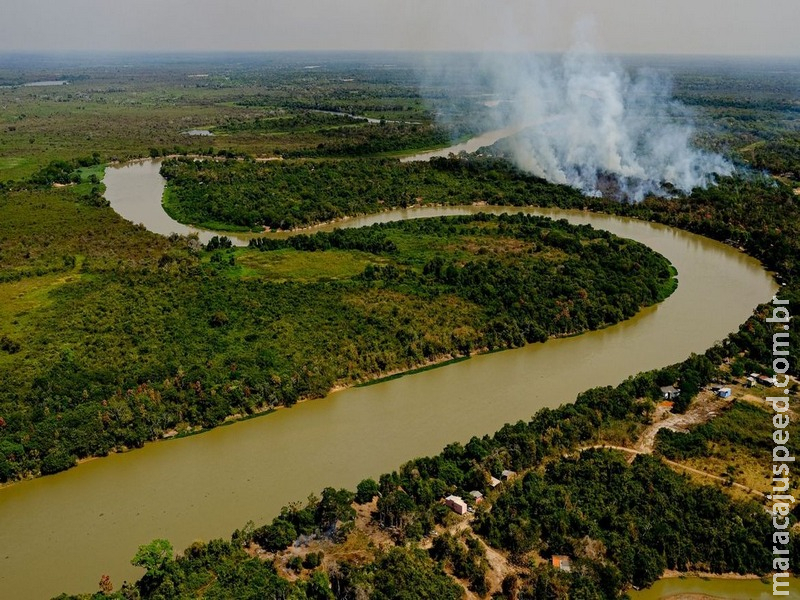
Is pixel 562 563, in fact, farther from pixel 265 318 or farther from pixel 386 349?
pixel 265 318

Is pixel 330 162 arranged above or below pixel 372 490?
above

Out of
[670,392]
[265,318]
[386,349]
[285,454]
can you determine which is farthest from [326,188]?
[670,392]

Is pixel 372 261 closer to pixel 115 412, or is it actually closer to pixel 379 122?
pixel 115 412

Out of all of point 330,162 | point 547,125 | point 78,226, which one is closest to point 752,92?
point 547,125

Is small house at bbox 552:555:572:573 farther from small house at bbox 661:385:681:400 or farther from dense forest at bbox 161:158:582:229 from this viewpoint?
dense forest at bbox 161:158:582:229

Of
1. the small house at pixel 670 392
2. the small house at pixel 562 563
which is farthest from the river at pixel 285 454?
the small house at pixel 562 563

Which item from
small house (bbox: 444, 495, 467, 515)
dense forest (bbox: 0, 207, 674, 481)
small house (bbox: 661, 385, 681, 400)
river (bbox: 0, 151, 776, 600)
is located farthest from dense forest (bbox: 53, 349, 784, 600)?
dense forest (bbox: 0, 207, 674, 481)

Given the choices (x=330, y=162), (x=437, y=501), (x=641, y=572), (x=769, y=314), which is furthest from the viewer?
(x=330, y=162)
